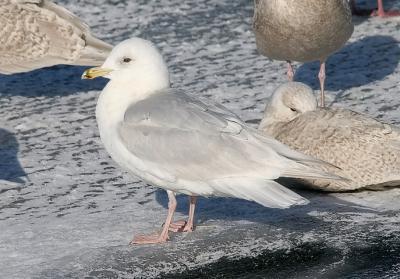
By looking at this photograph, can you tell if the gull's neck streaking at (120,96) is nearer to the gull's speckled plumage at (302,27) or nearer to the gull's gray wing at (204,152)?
the gull's gray wing at (204,152)

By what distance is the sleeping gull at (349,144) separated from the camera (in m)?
6.71

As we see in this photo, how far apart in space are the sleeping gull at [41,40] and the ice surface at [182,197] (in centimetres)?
28

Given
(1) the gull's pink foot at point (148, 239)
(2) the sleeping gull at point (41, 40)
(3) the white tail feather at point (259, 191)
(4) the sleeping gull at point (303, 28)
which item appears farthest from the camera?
(2) the sleeping gull at point (41, 40)

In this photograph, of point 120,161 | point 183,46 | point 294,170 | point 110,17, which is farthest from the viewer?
point 110,17

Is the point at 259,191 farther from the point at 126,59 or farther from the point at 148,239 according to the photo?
the point at 126,59

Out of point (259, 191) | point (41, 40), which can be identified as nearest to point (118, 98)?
point (259, 191)

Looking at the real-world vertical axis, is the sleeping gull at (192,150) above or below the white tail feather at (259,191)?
above

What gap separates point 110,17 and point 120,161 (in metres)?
5.68

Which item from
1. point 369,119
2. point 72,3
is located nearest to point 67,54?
point 72,3

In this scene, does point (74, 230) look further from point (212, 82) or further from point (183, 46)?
point (183, 46)

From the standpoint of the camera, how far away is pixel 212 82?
950cm

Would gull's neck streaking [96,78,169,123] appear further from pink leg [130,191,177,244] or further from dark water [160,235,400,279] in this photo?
dark water [160,235,400,279]

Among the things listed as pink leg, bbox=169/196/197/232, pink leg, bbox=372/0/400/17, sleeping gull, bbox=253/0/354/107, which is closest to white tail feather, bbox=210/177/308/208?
pink leg, bbox=169/196/197/232

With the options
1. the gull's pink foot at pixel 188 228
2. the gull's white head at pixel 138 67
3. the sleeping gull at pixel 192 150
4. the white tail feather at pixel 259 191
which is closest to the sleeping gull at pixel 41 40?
the gull's white head at pixel 138 67
